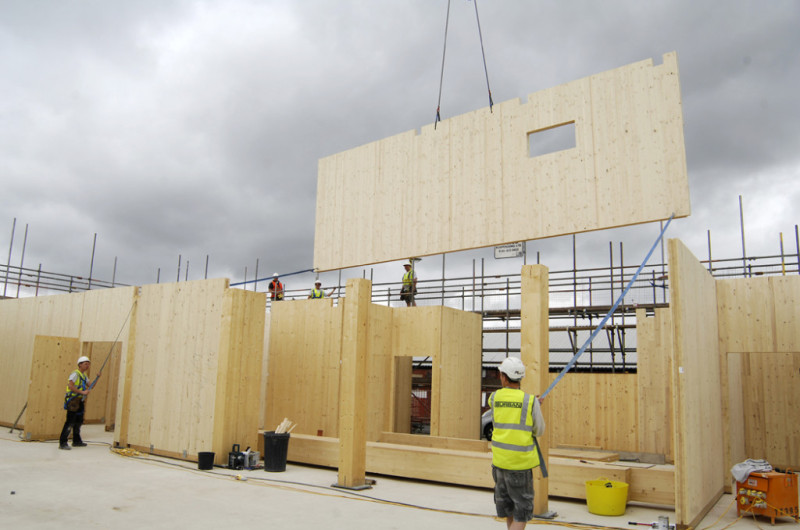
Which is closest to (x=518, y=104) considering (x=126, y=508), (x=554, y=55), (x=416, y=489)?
(x=554, y=55)

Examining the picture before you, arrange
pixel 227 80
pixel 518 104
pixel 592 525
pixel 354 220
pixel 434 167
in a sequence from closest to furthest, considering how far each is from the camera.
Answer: pixel 592 525 < pixel 518 104 < pixel 434 167 < pixel 354 220 < pixel 227 80

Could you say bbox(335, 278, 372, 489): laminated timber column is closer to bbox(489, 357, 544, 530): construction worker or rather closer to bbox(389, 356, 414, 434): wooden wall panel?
bbox(489, 357, 544, 530): construction worker

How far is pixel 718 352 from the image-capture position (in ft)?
31.1

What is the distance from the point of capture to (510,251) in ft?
33.6

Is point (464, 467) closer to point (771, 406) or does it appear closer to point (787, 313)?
point (787, 313)

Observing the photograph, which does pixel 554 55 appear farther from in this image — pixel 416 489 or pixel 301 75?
pixel 416 489

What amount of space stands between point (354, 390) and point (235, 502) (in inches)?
88.1

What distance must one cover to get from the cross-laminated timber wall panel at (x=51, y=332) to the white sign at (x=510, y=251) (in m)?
7.93

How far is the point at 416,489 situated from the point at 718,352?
5306 mm

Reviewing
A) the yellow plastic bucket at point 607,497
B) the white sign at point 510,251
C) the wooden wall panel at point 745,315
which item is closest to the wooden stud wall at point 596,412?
the wooden wall panel at point 745,315

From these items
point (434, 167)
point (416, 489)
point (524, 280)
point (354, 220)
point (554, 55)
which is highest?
point (554, 55)

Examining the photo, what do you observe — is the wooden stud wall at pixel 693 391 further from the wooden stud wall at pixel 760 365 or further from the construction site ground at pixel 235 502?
the wooden stud wall at pixel 760 365

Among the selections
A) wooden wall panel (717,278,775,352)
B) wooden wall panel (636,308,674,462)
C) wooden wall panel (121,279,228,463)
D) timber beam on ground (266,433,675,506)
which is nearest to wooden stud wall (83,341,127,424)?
wooden wall panel (121,279,228,463)

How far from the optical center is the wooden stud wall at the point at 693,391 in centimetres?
665
